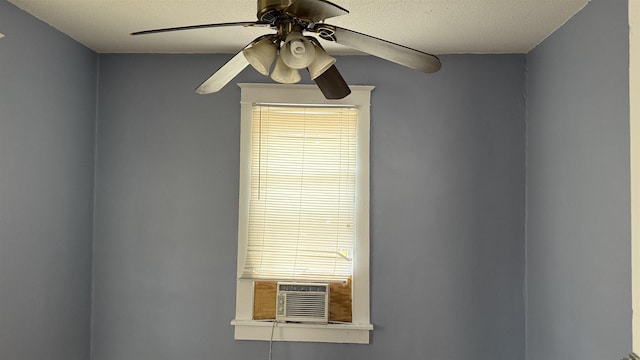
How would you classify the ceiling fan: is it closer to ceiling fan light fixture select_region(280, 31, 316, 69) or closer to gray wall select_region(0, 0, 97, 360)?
ceiling fan light fixture select_region(280, 31, 316, 69)

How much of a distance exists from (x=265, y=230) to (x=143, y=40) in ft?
4.27

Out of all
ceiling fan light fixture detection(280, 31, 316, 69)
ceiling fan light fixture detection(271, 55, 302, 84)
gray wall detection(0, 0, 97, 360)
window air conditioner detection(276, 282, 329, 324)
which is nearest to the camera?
ceiling fan light fixture detection(280, 31, 316, 69)

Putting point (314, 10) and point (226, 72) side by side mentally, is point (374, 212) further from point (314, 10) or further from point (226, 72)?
point (314, 10)

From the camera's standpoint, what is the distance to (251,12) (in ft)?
8.41

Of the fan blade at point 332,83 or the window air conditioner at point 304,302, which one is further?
the window air conditioner at point 304,302

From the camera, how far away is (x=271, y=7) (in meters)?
1.56

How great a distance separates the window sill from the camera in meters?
3.24

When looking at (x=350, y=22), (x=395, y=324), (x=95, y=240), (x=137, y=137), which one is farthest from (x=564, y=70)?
(x=95, y=240)

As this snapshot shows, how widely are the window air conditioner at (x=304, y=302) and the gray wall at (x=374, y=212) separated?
0.18m

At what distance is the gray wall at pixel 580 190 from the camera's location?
210 cm

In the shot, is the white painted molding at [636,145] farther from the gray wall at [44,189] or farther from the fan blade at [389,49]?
the gray wall at [44,189]

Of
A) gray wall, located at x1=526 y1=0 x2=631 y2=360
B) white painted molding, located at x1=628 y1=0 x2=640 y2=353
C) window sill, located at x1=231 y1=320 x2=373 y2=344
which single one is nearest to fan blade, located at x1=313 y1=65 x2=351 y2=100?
white painted molding, located at x1=628 y1=0 x2=640 y2=353

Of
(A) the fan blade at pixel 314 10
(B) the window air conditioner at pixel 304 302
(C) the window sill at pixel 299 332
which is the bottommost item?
(C) the window sill at pixel 299 332

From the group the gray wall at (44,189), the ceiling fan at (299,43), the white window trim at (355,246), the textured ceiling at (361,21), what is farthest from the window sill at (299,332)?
the ceiling fan at (299,43)
